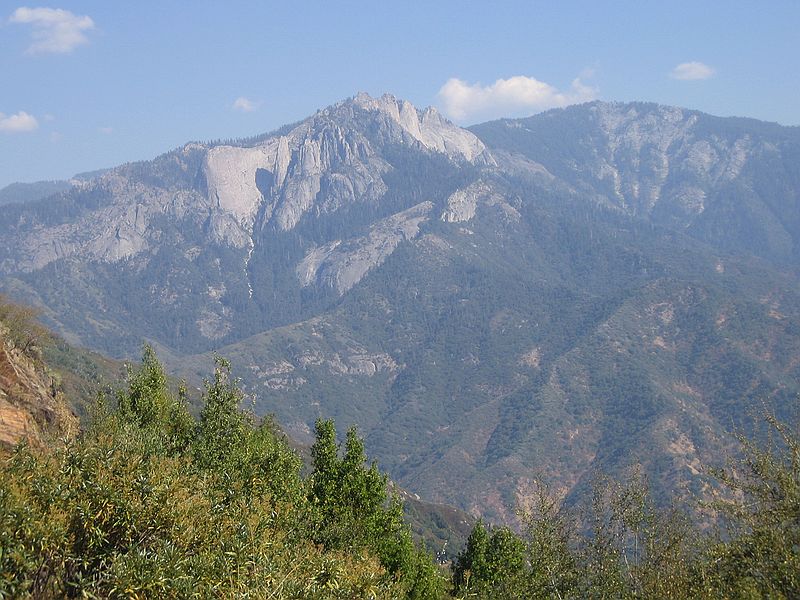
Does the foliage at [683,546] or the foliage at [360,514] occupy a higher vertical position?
the foliage at [683,546]

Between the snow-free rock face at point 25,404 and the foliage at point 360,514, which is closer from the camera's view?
the snow-free rock face at point 25,404

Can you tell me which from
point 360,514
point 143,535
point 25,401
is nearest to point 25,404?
point 25,401

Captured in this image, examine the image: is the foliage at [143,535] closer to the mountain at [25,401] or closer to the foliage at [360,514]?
the mountain at [25,401]

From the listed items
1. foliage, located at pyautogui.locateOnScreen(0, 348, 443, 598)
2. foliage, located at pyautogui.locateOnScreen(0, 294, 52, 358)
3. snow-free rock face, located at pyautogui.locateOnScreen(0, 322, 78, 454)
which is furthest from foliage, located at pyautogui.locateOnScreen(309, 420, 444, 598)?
foliage, located at pyautogui.locateOnScreen(0, 294, 52, 358)

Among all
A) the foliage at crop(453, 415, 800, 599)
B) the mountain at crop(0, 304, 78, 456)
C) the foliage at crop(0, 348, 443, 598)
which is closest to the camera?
the foliage at crop(0, 348, 443, 598)

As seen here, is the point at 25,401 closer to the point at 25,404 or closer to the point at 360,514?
the point at 25,404

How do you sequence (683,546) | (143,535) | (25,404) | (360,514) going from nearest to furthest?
(143,535) → (683,546) → (25,404) → (360,514)

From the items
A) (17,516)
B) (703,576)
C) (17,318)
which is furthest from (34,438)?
(17,318)

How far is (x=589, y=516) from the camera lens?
36781mm

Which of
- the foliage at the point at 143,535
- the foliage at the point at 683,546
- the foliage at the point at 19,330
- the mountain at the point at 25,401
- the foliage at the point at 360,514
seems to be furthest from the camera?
the foliage at the point at 19,330

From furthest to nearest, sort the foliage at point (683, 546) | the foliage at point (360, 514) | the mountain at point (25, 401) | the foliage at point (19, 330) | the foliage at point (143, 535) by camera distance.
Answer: the foliage at point (19, 330) → the foliage at point (360, 514) → the mountain at point (25, 401) → the foliage at point (683, 546) → the foliage at point (143, 535)

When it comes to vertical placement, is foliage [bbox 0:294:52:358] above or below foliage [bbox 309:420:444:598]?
above

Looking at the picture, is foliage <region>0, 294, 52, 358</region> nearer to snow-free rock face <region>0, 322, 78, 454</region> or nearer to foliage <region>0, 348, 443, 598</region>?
snow-free rock face <region>0, 322, 78, 454</region>

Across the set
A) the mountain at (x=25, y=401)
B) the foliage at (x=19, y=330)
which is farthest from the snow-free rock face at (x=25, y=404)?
the foliage at (x=19, y=330)
